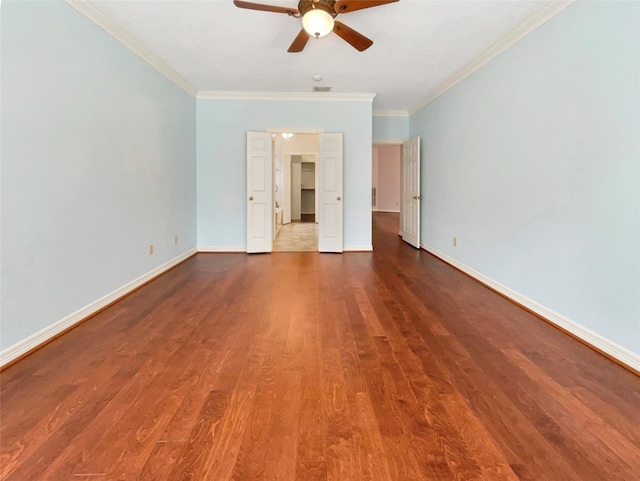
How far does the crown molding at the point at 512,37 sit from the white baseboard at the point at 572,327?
7.62 ft

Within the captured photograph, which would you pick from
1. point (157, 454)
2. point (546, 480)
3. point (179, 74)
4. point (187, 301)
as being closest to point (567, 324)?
point (546, 480)

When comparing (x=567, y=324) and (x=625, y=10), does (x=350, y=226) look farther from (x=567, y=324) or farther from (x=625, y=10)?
(x=625, y=10)

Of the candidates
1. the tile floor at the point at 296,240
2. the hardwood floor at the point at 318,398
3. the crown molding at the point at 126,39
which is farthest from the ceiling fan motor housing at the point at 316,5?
the tile floor at the point at 296,240

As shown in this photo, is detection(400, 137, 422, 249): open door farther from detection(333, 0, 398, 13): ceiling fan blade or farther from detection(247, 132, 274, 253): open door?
detection(333, 0, 398, 13): ceiling fan blade

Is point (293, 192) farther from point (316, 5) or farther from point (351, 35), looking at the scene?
point (316, 5)

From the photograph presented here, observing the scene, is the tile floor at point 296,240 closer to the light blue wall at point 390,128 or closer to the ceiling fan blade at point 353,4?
the light blue wall at point 390,128

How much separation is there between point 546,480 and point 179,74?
5.26 m

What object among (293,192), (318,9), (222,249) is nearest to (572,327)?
(318,9)

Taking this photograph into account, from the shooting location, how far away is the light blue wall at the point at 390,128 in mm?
6824

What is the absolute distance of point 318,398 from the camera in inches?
71.4

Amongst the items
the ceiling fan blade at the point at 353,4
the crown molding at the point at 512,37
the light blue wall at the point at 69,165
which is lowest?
the light blue wall at the point at 69,165

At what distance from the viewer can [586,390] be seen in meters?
1.89

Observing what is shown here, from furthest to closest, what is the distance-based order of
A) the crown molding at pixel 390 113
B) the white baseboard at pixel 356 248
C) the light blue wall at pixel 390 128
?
1. the light blue wall at pixel 390 128
2. the crown molding at pixel 390 113
3. the white baseboard at pixel 356 248

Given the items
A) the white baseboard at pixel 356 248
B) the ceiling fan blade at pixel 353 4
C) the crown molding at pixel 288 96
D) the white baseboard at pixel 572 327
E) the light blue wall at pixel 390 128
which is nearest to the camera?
the white baseboard at pixel 572 327
